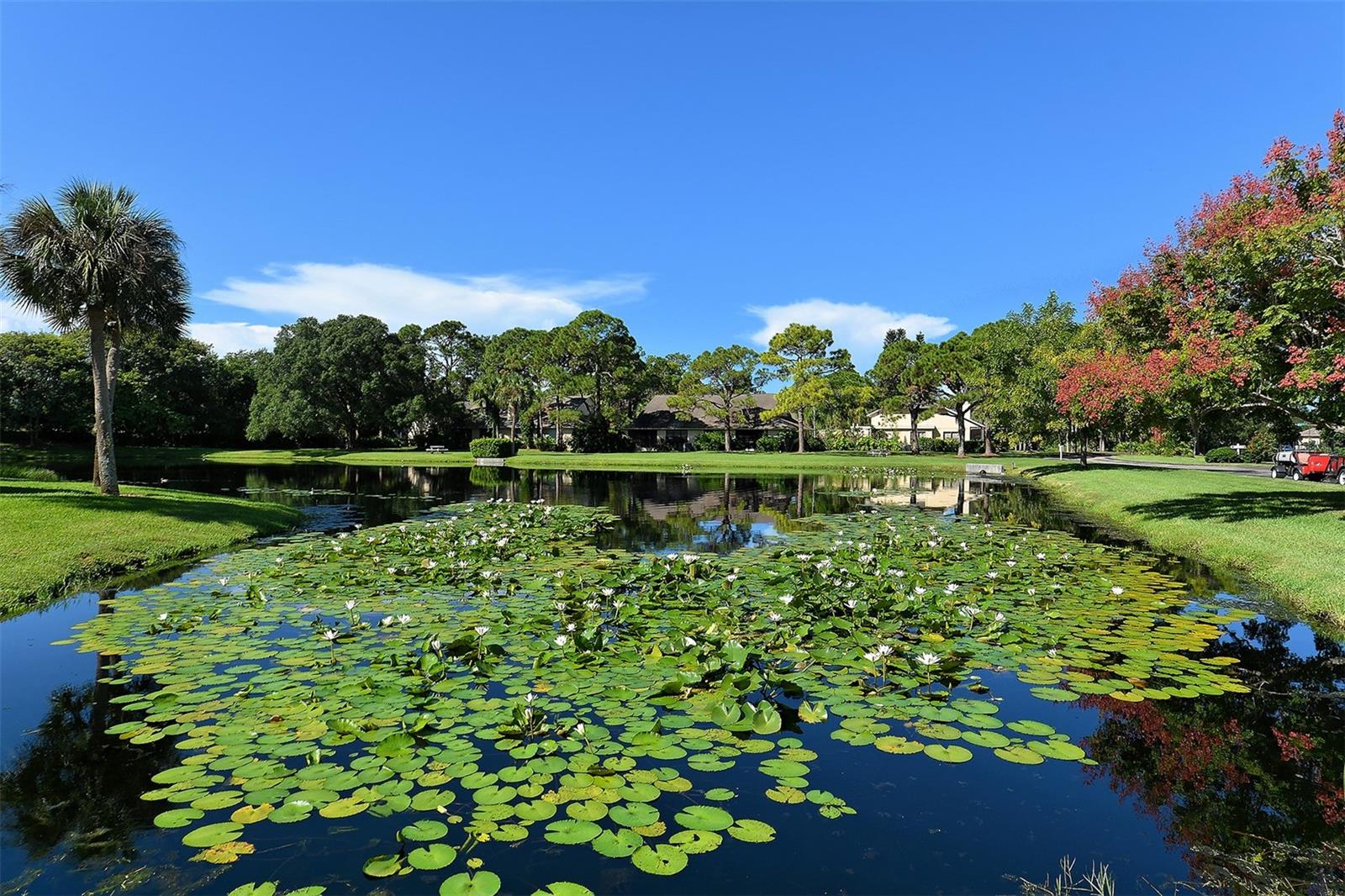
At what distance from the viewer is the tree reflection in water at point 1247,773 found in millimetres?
4297

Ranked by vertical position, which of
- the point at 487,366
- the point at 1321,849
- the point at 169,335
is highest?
the point at 487,366

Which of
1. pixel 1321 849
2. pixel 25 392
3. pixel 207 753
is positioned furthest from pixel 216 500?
pixel 25 392

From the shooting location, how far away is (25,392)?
169ft

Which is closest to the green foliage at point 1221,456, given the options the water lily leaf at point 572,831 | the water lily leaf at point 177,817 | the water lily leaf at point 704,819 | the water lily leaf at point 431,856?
the water lily leaf at point 704,819

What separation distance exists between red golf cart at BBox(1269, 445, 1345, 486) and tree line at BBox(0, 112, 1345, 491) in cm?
345

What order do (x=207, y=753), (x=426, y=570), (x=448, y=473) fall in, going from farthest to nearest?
(x=448, y=473) → (x=426, y=570) → (x=207, y=753)

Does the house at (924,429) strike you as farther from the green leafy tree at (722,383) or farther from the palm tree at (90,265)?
the palm tree at (90,265)

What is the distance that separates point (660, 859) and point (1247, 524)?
18530 millimetres

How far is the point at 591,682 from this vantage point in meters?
6.88

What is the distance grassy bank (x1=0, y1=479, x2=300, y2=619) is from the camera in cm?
1085

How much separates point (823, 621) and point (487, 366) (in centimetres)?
7069

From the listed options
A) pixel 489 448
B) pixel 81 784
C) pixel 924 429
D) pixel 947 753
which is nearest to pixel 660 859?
pixel 947 753

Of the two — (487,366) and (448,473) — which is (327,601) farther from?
(487,366)

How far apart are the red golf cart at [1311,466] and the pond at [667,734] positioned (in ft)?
97.1
